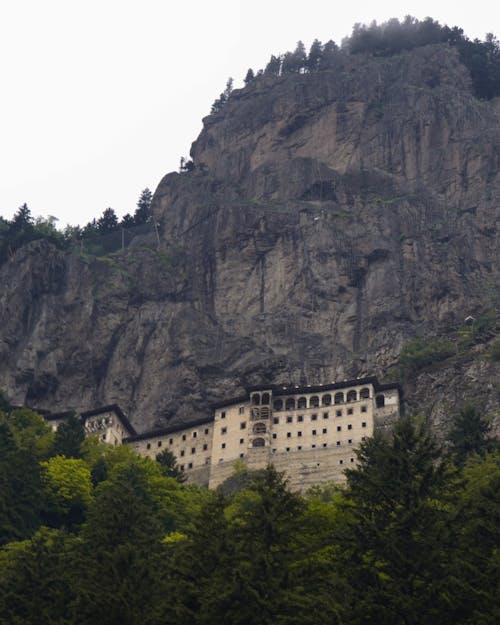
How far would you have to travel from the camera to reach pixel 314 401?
86.0 m

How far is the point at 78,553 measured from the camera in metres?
35.6

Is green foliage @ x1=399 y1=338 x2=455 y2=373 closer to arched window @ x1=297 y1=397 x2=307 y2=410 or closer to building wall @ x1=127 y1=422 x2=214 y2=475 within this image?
arched window @ x1=297 y1=397 x2=307 y2=410

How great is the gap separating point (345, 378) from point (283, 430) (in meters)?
11.9

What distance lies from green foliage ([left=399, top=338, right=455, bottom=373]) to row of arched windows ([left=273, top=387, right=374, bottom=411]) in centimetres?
771

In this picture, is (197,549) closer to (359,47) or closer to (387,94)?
(387,94)

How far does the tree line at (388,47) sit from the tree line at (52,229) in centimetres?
2397

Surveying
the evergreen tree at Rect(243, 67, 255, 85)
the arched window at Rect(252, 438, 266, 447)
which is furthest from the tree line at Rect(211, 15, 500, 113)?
the arched window at Rect(252, 438, 266, 447)

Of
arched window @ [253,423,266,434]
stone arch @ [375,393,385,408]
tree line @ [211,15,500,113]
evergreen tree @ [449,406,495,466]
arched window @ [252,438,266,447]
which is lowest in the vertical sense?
evergreen tree @ [449,406,495,466]

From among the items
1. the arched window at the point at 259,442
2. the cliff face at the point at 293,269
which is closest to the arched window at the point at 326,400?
the arched window at the point at 259,442

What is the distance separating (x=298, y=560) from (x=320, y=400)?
182 ft

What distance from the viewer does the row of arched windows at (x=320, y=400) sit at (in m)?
84.8

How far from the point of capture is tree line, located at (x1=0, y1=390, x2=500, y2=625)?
2770 cm

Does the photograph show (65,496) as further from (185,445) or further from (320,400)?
(185,445)

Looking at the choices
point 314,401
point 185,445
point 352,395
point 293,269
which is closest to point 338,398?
point 352,395
